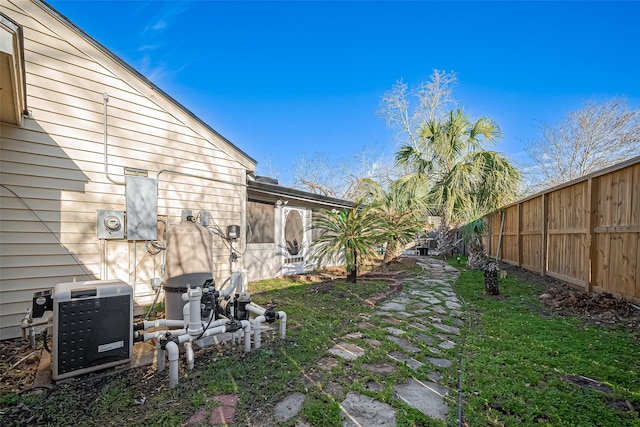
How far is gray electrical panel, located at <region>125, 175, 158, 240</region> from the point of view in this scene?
430 centimetres

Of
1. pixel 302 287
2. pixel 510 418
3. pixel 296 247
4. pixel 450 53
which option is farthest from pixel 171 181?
pixel 450 53

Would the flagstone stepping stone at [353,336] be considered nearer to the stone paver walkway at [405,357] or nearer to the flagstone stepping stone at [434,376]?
the stone paver walkway at [405,357]

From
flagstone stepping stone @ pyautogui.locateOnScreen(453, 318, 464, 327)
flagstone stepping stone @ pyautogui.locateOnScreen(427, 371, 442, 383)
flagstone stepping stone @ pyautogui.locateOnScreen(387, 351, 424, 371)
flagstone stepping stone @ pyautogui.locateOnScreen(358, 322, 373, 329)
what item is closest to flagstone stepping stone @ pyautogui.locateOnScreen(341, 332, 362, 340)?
flagstone stepping stone @ pyautogui.locateOnScreen(358, 322, 373, 329)

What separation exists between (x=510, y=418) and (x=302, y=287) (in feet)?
15.1

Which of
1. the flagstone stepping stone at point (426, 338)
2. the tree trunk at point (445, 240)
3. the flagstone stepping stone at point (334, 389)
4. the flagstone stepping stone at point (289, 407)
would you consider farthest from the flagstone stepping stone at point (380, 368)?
the tree trunk at point (445, 240)

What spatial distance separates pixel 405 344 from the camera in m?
3.23

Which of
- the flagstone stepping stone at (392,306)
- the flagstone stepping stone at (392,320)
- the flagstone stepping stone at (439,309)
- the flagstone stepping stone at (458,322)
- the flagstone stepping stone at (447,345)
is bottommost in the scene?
the flagstone stepping stone at (392,306)

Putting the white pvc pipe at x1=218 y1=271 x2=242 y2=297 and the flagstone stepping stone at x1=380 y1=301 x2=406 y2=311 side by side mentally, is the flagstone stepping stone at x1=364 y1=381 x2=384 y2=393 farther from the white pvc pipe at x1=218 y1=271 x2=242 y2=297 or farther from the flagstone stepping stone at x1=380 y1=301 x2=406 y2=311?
the flagstone stepping stone at x1=380 y1=301 x2=406 y2=311

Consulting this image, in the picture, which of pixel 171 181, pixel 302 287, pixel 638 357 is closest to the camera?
pixel 638 357

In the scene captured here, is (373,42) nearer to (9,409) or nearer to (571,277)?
(571,277)

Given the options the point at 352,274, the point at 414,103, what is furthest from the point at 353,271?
the point at 414,103

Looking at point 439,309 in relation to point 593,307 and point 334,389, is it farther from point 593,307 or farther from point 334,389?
point 334,389

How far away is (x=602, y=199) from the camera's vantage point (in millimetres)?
4613

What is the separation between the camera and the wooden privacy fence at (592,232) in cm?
389
